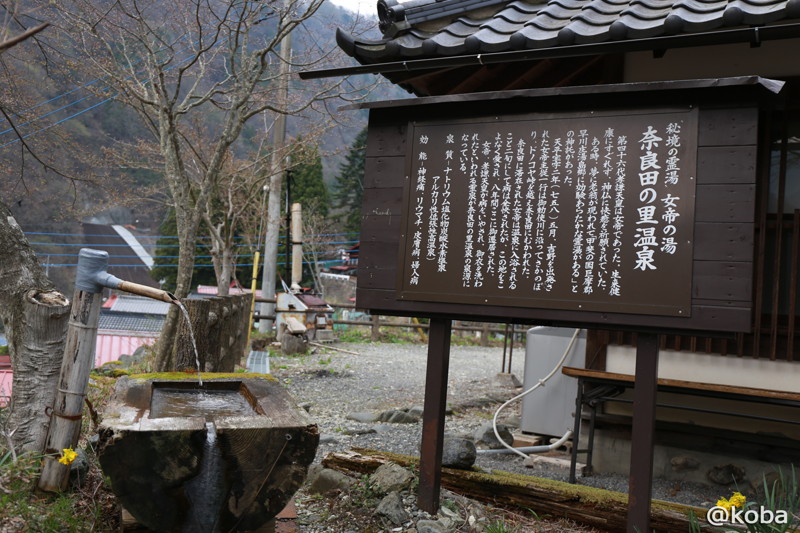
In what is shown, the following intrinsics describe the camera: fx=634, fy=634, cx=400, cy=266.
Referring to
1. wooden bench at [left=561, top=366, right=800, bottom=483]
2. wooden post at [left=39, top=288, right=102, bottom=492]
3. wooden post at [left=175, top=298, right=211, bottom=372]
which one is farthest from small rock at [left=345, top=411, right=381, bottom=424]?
wooden post at [left=39, top=288, right=102, bottom=492]

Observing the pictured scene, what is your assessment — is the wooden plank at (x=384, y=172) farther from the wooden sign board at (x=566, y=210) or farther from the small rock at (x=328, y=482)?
the small rock at (x=328, y=482)

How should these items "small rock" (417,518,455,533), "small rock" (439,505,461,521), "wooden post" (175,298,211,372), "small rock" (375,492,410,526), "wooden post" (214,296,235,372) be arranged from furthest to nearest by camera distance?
"wooden post" (214,296,235,372) < "wooden post" (175,298,211,372) < "small rock" (439,505,461,521) < "small rock" (375,492,410,526) < "small rock" (417,518,455,533)

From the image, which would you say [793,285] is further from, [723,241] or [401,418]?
[401,418]

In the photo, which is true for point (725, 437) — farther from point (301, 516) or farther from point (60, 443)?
point (60, 443)

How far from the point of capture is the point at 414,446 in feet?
22.2

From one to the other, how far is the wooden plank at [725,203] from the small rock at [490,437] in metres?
4.09

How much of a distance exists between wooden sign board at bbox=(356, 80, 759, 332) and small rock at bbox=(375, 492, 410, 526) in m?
1.22

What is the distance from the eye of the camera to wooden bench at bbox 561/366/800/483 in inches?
187

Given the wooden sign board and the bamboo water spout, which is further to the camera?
the bamboo water spout

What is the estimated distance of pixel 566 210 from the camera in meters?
3.87

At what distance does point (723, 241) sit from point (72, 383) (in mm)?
3738

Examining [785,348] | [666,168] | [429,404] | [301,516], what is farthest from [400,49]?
[785,348]

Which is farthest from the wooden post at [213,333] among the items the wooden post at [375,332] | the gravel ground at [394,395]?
the wooden post at [375,332]

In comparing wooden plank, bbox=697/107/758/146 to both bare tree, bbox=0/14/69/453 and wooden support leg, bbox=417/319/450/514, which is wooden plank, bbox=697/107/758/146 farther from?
bare tree, bbox=0/14/69/453
